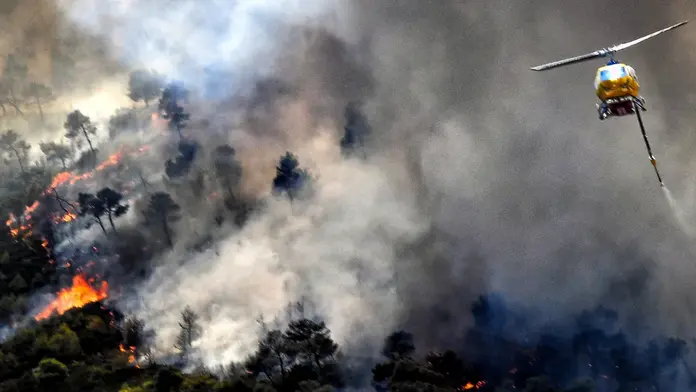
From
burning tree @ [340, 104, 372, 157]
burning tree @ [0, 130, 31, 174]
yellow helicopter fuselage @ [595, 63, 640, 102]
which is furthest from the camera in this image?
burning tree @ [0, 130, 31, 174]

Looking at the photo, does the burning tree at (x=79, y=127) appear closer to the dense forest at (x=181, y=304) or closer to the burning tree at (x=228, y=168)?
the dense forest at (x=181, y=304)

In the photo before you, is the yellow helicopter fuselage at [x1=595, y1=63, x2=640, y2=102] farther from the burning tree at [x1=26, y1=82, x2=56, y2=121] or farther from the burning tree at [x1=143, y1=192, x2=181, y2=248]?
the burning tree at [x1=26, y1=82, x2=56, y2=121]

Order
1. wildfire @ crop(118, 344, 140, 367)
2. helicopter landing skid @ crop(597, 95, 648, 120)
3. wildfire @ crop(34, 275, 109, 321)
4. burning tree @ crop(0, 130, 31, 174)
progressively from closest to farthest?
1. helicopter landing skid @ crop(597, 95, 648, 120)
2. wildfire @ crop(118, 344, 140, 367)
3. wildfire @ crop(34, 275, 109, 321)
4. burning tree @ crop(0, 130, 31, 174)

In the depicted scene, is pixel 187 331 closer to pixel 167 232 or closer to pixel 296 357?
A: pixel 296 357

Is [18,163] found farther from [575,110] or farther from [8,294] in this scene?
[575,110]

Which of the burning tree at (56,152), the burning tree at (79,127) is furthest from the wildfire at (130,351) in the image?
the burning tree at (56,152)

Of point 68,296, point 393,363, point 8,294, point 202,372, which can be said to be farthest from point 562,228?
point 8,294

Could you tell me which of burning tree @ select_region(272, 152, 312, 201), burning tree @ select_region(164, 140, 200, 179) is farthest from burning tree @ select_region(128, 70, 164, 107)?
burning tree @ select_region(272, 152, 312, 201)
